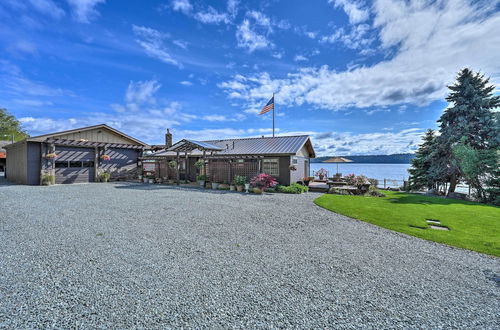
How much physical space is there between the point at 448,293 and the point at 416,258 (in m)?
1.24

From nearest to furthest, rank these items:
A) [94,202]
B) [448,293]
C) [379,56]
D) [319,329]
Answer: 1. [319,329]
2. [448,293]
3. [94,202]
4. [379,56]

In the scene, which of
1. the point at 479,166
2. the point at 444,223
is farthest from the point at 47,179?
the point at 479,166

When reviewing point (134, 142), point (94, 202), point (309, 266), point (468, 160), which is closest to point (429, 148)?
point (468, 160)

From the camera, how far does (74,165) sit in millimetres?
16094

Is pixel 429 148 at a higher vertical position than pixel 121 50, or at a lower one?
lower

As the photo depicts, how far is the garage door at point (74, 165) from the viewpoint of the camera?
50.4 feet

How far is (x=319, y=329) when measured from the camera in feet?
7.38

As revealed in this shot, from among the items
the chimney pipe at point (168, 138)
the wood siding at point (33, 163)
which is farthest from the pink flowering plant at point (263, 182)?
the wood siding at point (33, 163)

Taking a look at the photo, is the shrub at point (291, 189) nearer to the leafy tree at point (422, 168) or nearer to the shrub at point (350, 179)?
the shrub at point (350, 179)

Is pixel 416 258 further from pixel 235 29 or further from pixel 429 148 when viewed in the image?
pixel 429 148

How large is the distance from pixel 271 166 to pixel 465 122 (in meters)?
12.8

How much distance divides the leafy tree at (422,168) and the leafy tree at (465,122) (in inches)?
22.4

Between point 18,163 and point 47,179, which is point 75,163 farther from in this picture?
point 18,163

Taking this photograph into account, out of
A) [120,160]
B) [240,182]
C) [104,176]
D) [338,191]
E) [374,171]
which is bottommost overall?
Result: [338,191]
